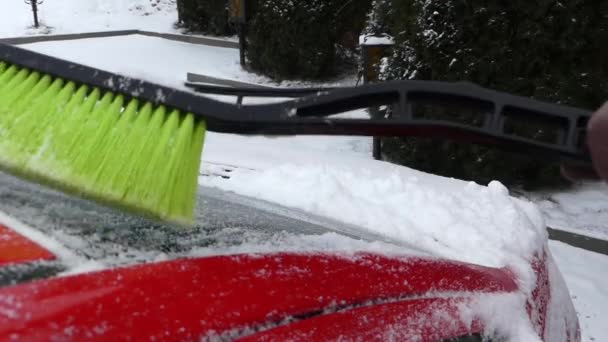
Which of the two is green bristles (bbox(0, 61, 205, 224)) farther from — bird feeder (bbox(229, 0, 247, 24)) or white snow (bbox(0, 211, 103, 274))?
bird feeder (bbox(229, 0, 247, 24))

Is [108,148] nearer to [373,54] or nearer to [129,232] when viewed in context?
[129,232]

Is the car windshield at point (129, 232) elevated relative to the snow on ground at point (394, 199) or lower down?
elevated

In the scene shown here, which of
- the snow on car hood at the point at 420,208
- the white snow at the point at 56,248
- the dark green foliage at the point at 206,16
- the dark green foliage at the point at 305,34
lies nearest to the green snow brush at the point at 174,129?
the white snow at the point at 56,248

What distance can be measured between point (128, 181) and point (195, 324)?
0.53m

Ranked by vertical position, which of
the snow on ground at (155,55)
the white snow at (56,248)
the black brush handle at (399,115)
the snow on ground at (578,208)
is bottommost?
the snow on ground at (578,208)

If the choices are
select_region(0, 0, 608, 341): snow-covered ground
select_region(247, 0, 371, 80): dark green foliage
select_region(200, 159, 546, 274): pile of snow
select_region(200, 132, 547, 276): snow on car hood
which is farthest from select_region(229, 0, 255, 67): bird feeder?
select_region(200, 159, 546, 274): pile of snow

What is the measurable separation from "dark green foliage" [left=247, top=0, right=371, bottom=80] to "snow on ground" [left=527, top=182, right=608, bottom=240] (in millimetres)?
5373

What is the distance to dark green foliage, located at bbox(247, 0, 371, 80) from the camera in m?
10.1

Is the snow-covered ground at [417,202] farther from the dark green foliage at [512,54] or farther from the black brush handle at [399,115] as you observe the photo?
the dark green foliage at [512,54]

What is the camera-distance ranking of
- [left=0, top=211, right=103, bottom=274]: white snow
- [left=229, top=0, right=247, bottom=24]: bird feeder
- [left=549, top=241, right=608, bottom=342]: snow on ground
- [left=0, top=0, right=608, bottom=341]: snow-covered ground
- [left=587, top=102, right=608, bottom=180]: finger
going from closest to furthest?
[left=0, top=211, right=103, bottom=274]: white snow → [left=587, top=102, right=608, bottom=180]: finger → [left=0, top=0, right=608, bottom=341]: snow-covered ground → [left=549, top=241, right=608, bottom=342]: snow on ground → [left=229, top=0, right=247, bottom=24]: bird feeder

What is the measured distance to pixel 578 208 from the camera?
Answer: 558 centimetres

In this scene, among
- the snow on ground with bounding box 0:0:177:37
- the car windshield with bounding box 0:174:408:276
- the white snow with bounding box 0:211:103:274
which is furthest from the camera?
the snow on ground with bounding box 0:0:177:37

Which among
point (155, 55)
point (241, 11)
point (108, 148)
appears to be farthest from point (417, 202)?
point (155, 55)

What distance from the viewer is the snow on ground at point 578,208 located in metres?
5.20
